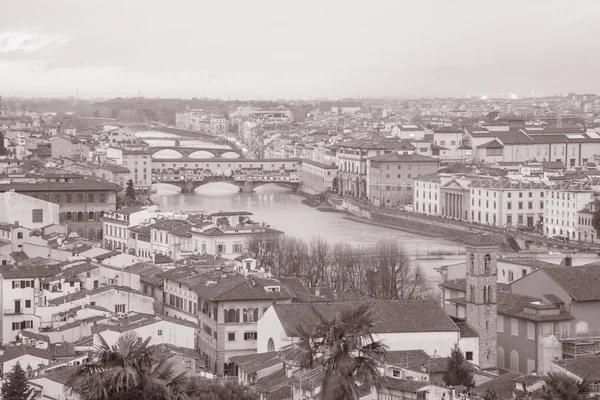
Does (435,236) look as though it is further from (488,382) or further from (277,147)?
(277,147)

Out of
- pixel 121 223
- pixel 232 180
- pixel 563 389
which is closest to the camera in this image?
pixel 563 389

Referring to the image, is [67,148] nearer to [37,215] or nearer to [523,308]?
[37,215]

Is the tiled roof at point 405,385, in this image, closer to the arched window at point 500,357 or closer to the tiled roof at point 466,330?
the tiled roof at point 466,330

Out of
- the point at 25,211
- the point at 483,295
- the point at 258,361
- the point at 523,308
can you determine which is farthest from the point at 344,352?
the point at 25,211

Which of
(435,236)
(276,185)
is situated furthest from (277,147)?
(435,236)

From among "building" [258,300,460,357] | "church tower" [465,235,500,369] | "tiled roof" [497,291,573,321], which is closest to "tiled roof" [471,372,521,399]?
"building" [258,300,460,357]

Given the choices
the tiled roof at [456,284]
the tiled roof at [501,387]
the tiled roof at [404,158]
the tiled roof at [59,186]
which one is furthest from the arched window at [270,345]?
the tiled roof at [404,158]
